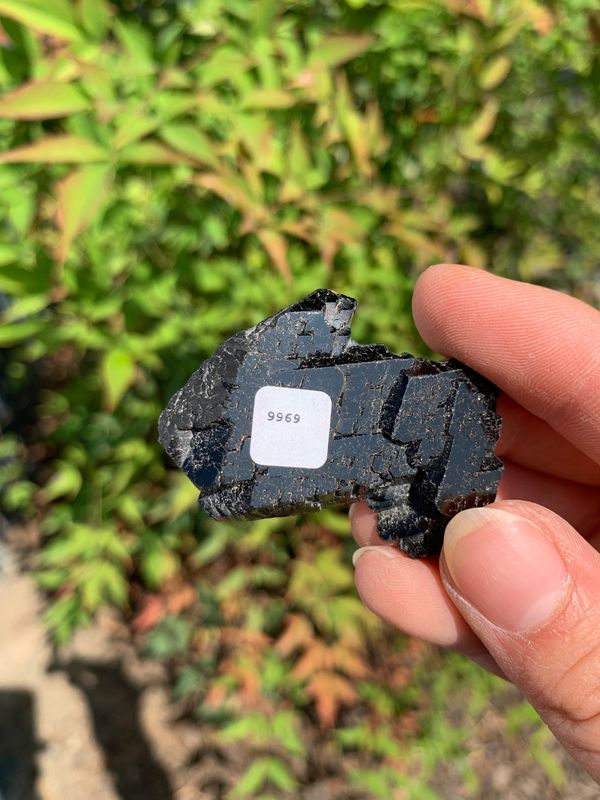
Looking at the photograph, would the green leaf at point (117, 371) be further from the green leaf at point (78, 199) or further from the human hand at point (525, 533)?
the human hand at point (525, 533)

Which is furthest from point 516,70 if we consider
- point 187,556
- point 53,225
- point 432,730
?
point 432,730

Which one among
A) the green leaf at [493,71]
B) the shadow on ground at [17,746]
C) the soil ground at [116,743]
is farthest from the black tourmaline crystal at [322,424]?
the shadow on ground at [17,746]

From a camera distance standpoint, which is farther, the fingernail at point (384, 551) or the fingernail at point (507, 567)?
the fingernail at point (384, 551)

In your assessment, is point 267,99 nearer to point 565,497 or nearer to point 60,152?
point 60,152

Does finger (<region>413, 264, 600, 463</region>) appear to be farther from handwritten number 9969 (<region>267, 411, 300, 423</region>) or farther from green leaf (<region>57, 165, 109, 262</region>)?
green leaf (<region>57, 165, 109, 262</region>)

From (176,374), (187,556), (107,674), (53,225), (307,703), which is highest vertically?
(53,225)

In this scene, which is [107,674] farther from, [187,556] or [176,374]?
[176,374]
